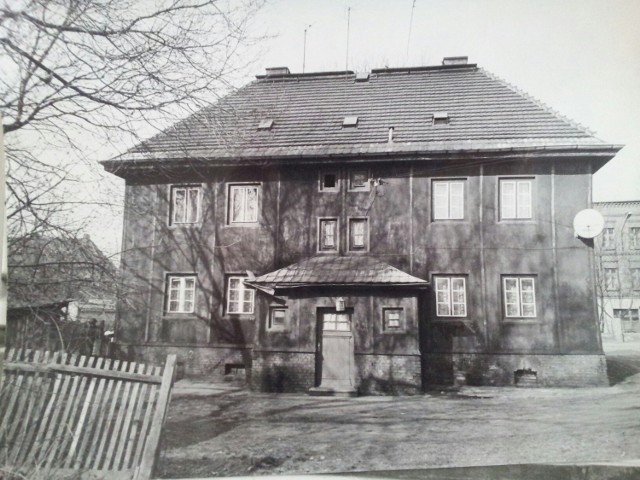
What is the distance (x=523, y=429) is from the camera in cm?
283

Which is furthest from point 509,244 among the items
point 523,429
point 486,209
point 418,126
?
point 523,429

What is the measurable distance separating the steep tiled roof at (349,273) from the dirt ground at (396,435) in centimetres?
209

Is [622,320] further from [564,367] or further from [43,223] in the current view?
[43,223]

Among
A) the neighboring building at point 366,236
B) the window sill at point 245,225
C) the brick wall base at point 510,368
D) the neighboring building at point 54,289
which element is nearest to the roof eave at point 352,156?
the neighboring building at point 366,236

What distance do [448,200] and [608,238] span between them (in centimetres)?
282

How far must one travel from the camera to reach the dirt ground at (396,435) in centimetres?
235

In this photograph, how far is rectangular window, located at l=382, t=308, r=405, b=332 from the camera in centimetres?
592

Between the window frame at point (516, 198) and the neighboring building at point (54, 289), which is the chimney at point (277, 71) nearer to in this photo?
the neighboring building at point (54, 289)

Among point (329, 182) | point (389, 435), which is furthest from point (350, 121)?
point (389, 435)

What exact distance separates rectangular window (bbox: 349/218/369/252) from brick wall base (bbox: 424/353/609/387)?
182 cm

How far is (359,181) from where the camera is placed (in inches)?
226

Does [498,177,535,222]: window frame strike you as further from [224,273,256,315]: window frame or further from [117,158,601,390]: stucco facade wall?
[224,273,256,315]: window frame

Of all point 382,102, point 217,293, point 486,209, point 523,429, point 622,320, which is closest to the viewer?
point 622,320

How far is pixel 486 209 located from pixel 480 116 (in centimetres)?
109
